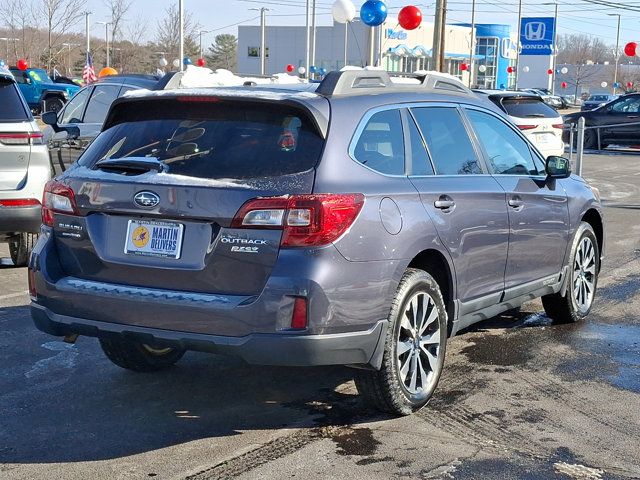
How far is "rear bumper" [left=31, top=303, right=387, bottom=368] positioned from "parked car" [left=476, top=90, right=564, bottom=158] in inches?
538

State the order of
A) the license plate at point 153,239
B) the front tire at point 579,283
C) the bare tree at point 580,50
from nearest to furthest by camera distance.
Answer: the license plate at point 153,239
the front tire at point 579,283
the bare tree at point 580,50

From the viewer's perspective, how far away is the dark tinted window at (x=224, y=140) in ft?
15.1

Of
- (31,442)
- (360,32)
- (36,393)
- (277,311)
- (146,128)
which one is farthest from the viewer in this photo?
(360,32)

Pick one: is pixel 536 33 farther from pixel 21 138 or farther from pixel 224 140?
pixel 224 140

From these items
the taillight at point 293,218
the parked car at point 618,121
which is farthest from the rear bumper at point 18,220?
the parked car at point 618,121

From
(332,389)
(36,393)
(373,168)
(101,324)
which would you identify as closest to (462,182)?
(373,168)

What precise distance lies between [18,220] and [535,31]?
65.3 metres

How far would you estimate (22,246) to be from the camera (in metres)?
9.16

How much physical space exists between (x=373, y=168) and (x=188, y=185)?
3.21ft

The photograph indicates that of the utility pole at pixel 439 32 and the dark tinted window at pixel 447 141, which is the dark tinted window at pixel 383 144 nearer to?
the dark tinted window at pixel 447 141

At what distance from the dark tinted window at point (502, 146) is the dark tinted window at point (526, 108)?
37.8 feet

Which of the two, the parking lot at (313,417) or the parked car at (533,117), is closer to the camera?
the parking lot at (313,417)

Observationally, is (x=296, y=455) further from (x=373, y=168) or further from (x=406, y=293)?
(x=373, y=168)

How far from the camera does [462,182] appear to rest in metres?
5.62
